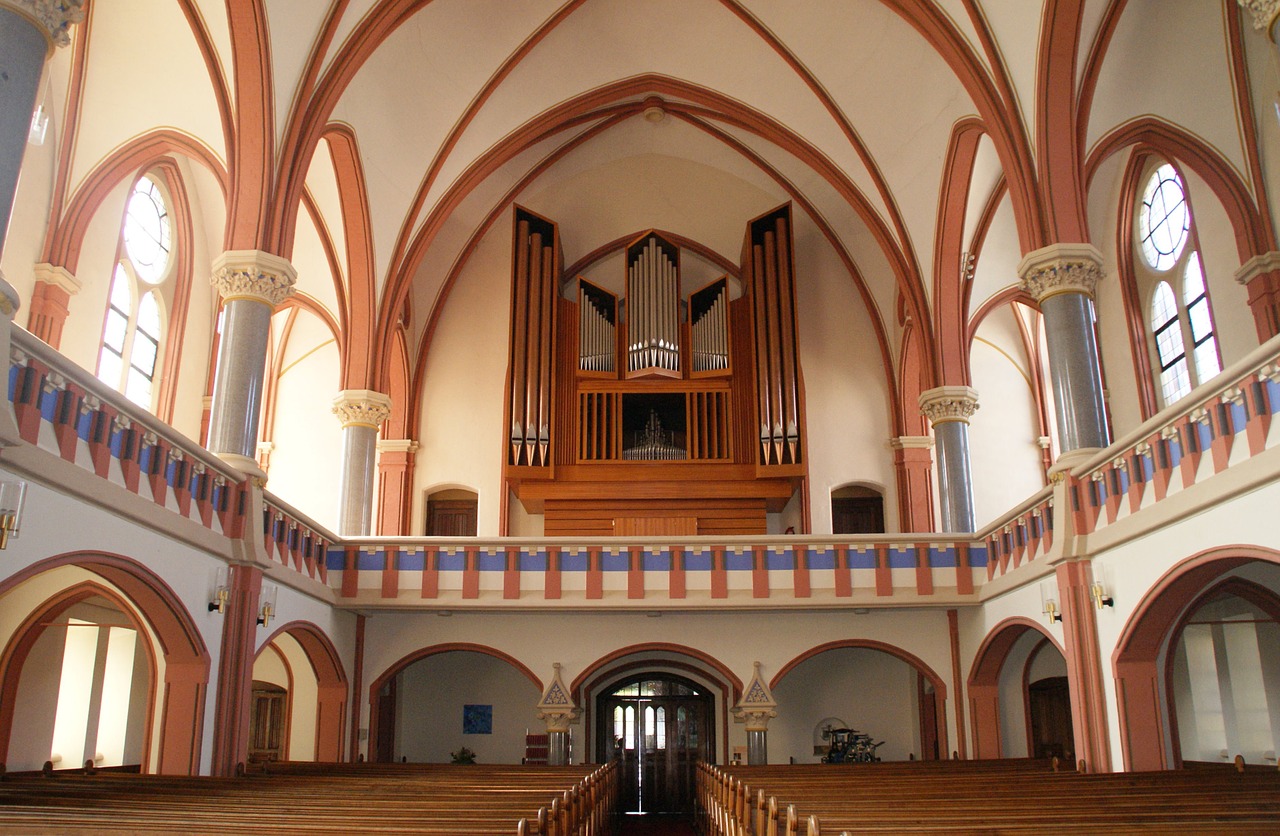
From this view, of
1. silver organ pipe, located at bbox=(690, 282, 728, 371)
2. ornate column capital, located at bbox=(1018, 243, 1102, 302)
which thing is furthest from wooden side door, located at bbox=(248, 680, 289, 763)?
ornate column capital, located at bbox=(1018, 243, 1102, 302)

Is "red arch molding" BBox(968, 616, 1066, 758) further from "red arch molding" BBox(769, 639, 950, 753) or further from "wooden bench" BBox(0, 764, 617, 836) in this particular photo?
"wooden bench" BBox(0, 764, 617, 836)

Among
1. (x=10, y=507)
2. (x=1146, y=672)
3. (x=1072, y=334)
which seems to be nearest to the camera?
(x=10, y=507)

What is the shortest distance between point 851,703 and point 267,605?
408 inches

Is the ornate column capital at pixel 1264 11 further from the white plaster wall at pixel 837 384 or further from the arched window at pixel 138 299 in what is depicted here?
the arched window at pixel 138 299

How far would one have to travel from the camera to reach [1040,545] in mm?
12750

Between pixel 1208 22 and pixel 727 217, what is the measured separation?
9734 mm

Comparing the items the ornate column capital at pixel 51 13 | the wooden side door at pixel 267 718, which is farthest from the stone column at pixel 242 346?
the wooden side door at pixel 267 718

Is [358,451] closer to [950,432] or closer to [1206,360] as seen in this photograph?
[950,432]

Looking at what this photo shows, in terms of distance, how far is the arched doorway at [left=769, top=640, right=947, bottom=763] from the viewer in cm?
1808

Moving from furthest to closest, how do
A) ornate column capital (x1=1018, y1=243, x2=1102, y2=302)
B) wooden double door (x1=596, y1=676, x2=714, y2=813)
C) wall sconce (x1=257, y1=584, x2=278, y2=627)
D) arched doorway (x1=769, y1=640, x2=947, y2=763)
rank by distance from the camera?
1. wooden double door (x1=596, y1=676, x2=714, y2=813)
2. arched doorway (x1=769, y1=640, x2=947, y2=763)
3. ornate column capital (x1=1018, y1=243, x2=1102, y2=302)
4. wall sconce (x1=257, y1=584, x2=278, y2=627)

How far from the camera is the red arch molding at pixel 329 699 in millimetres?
14922

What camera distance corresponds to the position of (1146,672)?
10.8 metres

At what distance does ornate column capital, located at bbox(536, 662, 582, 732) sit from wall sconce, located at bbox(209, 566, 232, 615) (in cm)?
545

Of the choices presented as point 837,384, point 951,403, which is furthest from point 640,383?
point 951,403
